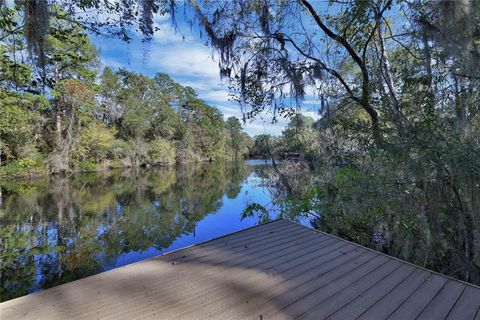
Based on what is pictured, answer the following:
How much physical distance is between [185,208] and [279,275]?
695 cm

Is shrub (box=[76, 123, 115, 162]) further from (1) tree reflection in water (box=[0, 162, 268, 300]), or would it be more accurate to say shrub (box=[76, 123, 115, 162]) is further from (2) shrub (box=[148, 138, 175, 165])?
(1) tree reflection in water (box=[0, 162, 268, 300])

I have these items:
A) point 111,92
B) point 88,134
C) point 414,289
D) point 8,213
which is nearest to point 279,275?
point 414,289

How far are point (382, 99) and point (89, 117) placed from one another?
1989 centimetres

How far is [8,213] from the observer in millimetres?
6816

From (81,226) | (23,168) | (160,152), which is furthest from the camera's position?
(160,152)

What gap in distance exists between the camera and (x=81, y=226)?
6195 millimetres

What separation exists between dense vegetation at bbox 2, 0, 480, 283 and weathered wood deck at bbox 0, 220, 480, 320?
0.85m

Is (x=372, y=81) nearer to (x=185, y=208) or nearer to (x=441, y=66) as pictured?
(x=441, y=66)

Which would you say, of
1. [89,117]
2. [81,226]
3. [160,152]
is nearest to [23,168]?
[89,117]

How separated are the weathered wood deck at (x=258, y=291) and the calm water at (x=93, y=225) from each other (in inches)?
104

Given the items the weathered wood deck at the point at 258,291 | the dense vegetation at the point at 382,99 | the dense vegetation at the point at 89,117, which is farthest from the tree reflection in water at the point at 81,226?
the dense vegetation at the point at 382,99

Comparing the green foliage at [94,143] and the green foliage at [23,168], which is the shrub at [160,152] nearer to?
the green foliage at [94,143]

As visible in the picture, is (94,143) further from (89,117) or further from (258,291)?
(258,291)

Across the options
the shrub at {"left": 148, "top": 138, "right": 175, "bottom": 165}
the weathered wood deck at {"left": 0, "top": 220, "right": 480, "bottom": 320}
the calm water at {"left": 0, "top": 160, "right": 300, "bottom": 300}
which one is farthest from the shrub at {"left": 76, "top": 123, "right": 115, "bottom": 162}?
the weathered wood deck at {"left": 0, "top": 220, "right": 480, "bottom": 320}
